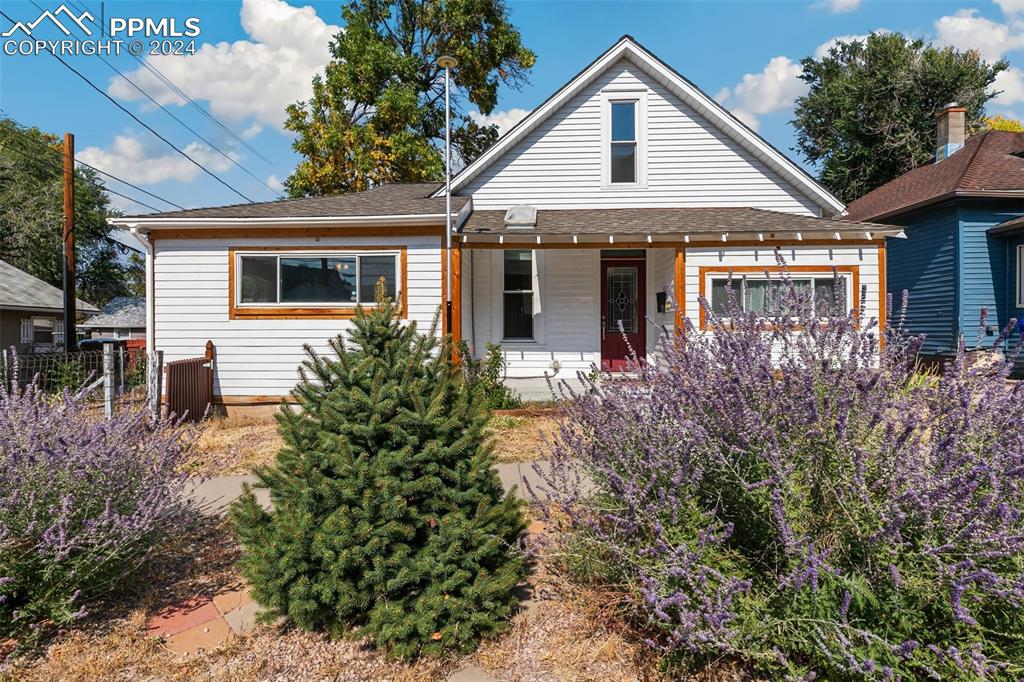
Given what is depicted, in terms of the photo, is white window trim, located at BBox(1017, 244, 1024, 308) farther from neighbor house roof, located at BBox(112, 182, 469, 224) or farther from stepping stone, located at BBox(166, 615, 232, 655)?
stepping stone, located at BBox(166, 615, 232, 655)

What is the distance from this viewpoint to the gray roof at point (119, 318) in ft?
116

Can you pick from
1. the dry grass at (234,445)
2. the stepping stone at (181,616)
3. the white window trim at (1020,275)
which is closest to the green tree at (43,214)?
the dry grass at (234,445)

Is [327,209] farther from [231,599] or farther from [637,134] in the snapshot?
[231,599]

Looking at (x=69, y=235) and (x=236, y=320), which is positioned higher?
(x=69, y=235)

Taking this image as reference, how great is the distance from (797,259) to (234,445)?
30.2 ft

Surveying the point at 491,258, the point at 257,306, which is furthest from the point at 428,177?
the point at 257,306

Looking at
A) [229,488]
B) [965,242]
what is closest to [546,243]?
[229,488]

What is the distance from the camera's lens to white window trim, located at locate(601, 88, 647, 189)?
1120cm

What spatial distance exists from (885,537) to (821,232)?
8344mm

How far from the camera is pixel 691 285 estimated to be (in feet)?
31.4

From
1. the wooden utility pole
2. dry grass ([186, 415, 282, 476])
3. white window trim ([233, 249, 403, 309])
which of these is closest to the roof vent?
white window trim ([233, 249, 403, 309])

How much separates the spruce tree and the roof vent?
7213 millimetres

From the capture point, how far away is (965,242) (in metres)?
12.8

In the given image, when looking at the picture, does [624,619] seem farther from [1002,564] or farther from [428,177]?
[428,177]
